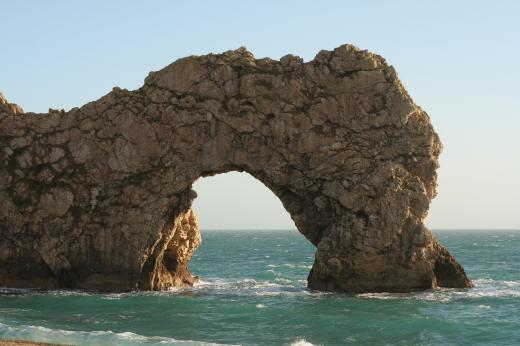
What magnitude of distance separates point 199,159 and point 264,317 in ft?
45.3

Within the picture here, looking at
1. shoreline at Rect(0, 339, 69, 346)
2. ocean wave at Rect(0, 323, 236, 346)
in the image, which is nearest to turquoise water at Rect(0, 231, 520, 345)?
ocean wave at Rect(0, 323, 236, 346)

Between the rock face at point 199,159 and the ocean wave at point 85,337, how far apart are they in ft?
50.7

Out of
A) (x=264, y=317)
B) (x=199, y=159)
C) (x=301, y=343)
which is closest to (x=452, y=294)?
(x=264, y=317)

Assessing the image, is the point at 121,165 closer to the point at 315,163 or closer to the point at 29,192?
the point at 29,192

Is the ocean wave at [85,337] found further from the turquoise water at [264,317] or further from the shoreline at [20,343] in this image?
the shoreline at [20,343]

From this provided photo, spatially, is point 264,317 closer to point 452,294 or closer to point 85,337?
point 85,337

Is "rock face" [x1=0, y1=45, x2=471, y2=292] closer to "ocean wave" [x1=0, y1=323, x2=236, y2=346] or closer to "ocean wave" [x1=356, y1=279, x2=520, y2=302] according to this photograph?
"ocean wave" [x1=356, y1=279, x2=520, y2=302]

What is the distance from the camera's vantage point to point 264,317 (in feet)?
114

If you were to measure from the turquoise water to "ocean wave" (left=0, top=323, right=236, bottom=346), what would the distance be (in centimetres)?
4

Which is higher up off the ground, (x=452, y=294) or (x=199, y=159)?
(x=199, y=159)

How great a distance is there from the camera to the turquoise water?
95.3ft

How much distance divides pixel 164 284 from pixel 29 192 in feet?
35.2

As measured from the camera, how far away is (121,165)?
45094 mm

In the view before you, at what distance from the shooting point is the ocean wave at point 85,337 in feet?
87.1
